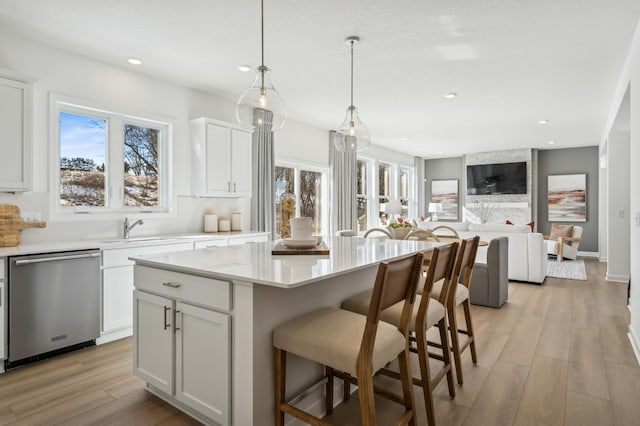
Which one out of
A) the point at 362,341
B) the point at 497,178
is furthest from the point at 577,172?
the point at 362,341

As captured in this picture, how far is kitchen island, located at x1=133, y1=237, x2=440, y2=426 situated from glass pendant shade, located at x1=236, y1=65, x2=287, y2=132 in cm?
86

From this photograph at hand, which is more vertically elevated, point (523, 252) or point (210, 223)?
point (210, 223)

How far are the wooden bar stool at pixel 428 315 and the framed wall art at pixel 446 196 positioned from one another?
8623mm

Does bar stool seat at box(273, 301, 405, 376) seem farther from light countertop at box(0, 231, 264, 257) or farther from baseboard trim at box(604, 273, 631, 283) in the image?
baseboard trim at box(604, 273, 631, 283)

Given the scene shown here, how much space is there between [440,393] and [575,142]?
798 centimetres

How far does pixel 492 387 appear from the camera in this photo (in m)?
2.39

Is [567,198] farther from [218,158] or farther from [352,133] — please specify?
[218,158]

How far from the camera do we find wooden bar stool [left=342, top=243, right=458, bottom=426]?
1.90 meters

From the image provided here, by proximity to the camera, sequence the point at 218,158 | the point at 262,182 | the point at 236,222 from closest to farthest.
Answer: the point at 218,158, the point at 236,222, the point at 262,182

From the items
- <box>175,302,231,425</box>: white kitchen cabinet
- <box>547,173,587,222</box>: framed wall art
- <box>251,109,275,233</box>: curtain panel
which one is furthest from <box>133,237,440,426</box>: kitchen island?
<box>547,173,587,222</box>: framed wall art

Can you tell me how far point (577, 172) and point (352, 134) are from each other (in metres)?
7.84

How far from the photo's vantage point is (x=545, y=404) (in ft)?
7.18

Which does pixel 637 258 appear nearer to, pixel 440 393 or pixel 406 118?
pixel 440 393

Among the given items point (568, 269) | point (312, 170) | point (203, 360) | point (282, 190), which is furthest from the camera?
point (568, 269)
